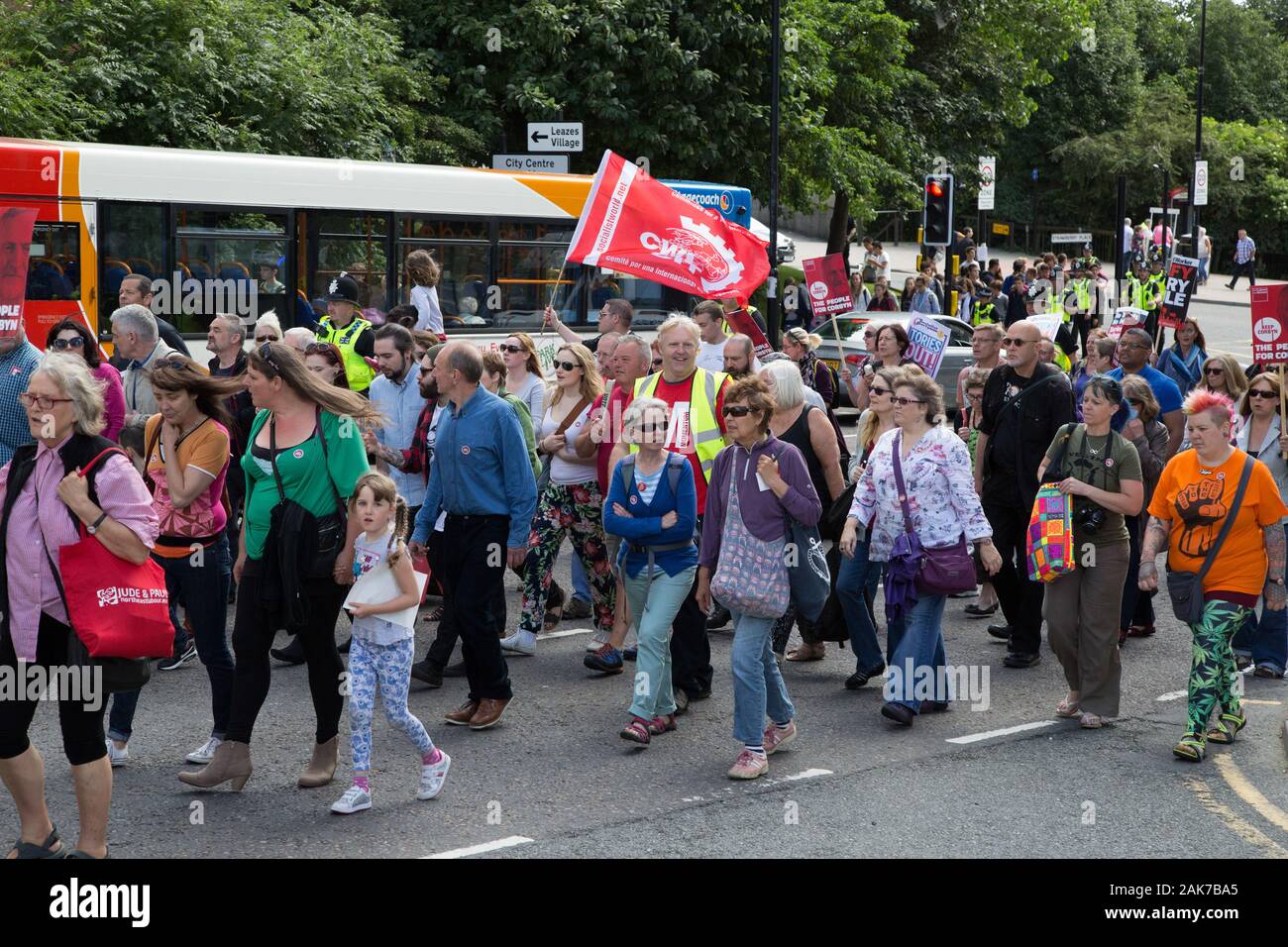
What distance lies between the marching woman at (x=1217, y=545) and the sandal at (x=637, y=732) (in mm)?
2459

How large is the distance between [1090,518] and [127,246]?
11.0 meters

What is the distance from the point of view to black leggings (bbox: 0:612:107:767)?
18.0 feet

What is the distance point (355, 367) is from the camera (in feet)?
36.1

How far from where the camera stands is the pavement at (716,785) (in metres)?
6.14

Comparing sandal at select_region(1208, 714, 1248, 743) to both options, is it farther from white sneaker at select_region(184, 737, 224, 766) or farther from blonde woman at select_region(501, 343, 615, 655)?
white sneaker at select_region(184, 737, 224, 766)

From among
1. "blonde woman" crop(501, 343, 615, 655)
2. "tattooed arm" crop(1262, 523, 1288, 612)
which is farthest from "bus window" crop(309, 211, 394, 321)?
"tattooed arm" crop(1262, 523, 1288, 612)

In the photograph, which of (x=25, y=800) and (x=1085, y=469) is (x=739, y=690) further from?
(x=25, y=800)

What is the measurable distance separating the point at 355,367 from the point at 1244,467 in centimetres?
592

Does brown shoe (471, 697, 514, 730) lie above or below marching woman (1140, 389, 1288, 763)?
below

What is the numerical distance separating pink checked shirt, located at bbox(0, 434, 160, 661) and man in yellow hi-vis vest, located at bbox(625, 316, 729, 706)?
320cm

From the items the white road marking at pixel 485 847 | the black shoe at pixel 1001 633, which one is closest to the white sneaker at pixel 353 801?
the white road marking at pixel 485 847

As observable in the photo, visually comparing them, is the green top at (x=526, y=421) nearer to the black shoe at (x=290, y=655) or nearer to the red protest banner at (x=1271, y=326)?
the black shoe at (x=290, y=655)

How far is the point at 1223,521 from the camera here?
7566mm

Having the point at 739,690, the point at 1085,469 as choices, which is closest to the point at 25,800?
the point at 739,690
